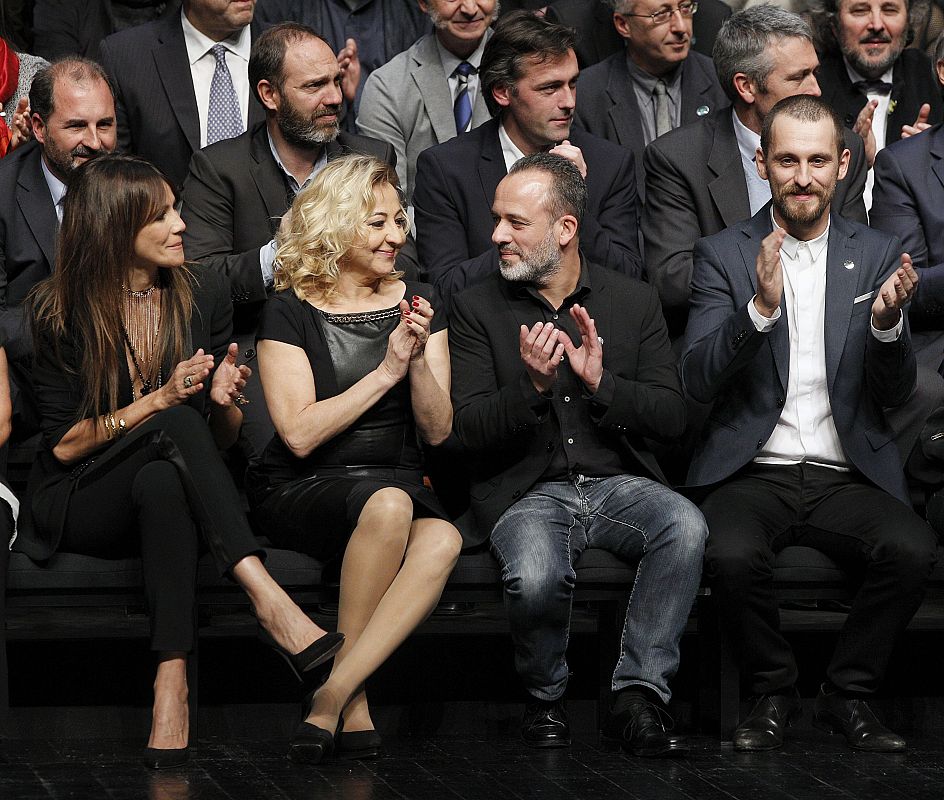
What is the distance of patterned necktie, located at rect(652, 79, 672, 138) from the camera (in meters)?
5.95

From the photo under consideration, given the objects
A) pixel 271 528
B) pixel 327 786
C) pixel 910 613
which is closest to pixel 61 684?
pixel 271 528

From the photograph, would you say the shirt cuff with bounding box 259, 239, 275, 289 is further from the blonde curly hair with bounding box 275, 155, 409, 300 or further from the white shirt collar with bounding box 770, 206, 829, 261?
the white shirt collar with bounding box 770, 206, 829, 261

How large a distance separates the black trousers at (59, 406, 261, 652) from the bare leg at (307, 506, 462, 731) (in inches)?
11.3

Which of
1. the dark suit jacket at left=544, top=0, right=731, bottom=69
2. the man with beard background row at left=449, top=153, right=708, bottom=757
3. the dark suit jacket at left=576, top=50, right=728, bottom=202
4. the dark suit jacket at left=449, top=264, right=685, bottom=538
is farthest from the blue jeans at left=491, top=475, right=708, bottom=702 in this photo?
the dark suit jacket at left=544, top=0, right=731, bottom=69

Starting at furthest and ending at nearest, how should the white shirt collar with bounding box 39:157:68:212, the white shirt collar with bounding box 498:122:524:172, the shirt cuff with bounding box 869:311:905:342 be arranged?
the white shirt collar with bounding box 498:122:524:172, the white shirt collar with bounding box 39:157:68:212, the shirt cuff with bounding box 869:311:905:342

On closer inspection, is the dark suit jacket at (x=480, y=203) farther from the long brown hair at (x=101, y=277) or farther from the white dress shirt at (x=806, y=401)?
the long brown hair at (x=101, y=277)

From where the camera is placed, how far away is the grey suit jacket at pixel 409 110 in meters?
5.89

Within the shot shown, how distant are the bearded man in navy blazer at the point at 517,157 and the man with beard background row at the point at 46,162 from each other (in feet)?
3.60

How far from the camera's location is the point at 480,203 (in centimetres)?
514

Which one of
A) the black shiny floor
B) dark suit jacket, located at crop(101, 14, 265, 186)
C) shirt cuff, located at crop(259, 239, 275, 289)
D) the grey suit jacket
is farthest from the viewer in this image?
the grey suit jacket

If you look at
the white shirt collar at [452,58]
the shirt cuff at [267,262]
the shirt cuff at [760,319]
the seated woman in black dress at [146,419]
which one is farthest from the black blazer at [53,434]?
the white shirt collar at [452,58]

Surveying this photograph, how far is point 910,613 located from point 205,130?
122 inches

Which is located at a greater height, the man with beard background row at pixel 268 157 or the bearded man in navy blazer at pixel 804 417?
the man with beard background row at pixel 268 157

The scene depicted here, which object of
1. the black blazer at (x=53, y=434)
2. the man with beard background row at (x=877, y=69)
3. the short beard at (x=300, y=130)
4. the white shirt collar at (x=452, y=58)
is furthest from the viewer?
the man with beard background row at (x=877, y=69)
